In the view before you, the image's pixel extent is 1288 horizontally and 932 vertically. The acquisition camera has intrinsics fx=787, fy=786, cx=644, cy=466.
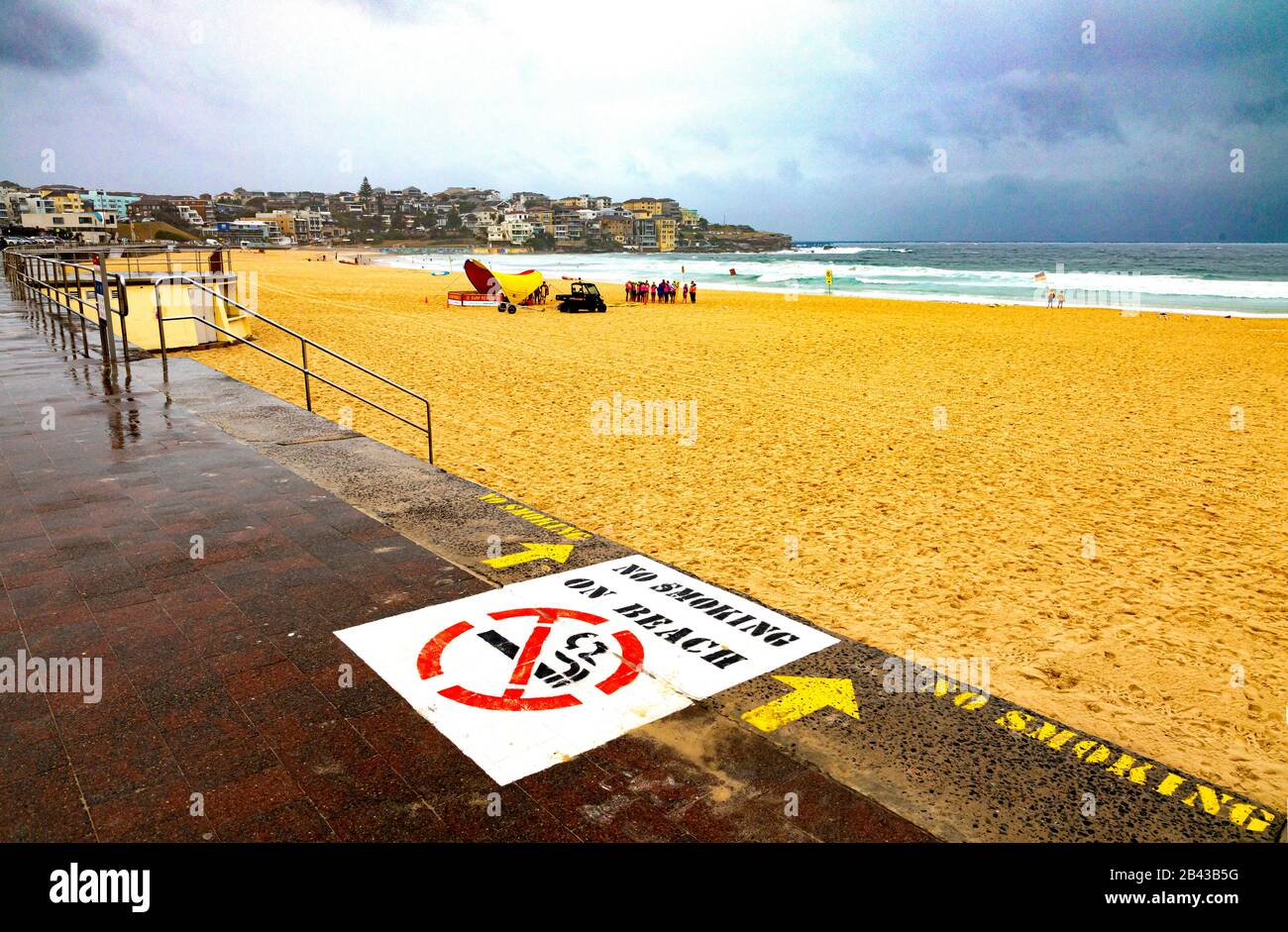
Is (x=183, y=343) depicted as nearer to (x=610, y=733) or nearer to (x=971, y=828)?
(x=610, y=733)

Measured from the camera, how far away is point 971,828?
332 cm

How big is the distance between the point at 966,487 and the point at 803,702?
6.37 metres

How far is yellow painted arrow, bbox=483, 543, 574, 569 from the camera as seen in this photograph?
6.07 metres

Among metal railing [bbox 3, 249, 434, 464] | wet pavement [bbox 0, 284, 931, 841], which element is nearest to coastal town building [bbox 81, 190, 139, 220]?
metal railing [bbox 3, 249, 434, 464]

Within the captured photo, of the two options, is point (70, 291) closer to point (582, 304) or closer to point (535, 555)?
point (582, 304)

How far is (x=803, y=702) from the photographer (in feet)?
14.1

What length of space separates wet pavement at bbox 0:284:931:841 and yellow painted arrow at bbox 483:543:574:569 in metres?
0.15

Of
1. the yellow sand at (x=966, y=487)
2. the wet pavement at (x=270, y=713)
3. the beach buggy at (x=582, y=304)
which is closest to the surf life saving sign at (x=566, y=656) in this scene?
the wet pavement at (x=270, y=713)

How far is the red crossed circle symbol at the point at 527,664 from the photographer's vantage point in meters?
4.20

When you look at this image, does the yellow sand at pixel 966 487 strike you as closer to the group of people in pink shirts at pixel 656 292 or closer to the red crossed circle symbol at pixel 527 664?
the red crossed circle symbol at pixel 527 664

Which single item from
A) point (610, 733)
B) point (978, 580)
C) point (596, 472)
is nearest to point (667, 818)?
point (610, 733)

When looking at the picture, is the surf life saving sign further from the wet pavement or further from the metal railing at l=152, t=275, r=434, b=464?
the metal railing at l=152, t=275, r=434, b=464

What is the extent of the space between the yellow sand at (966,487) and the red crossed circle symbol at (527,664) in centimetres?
190
